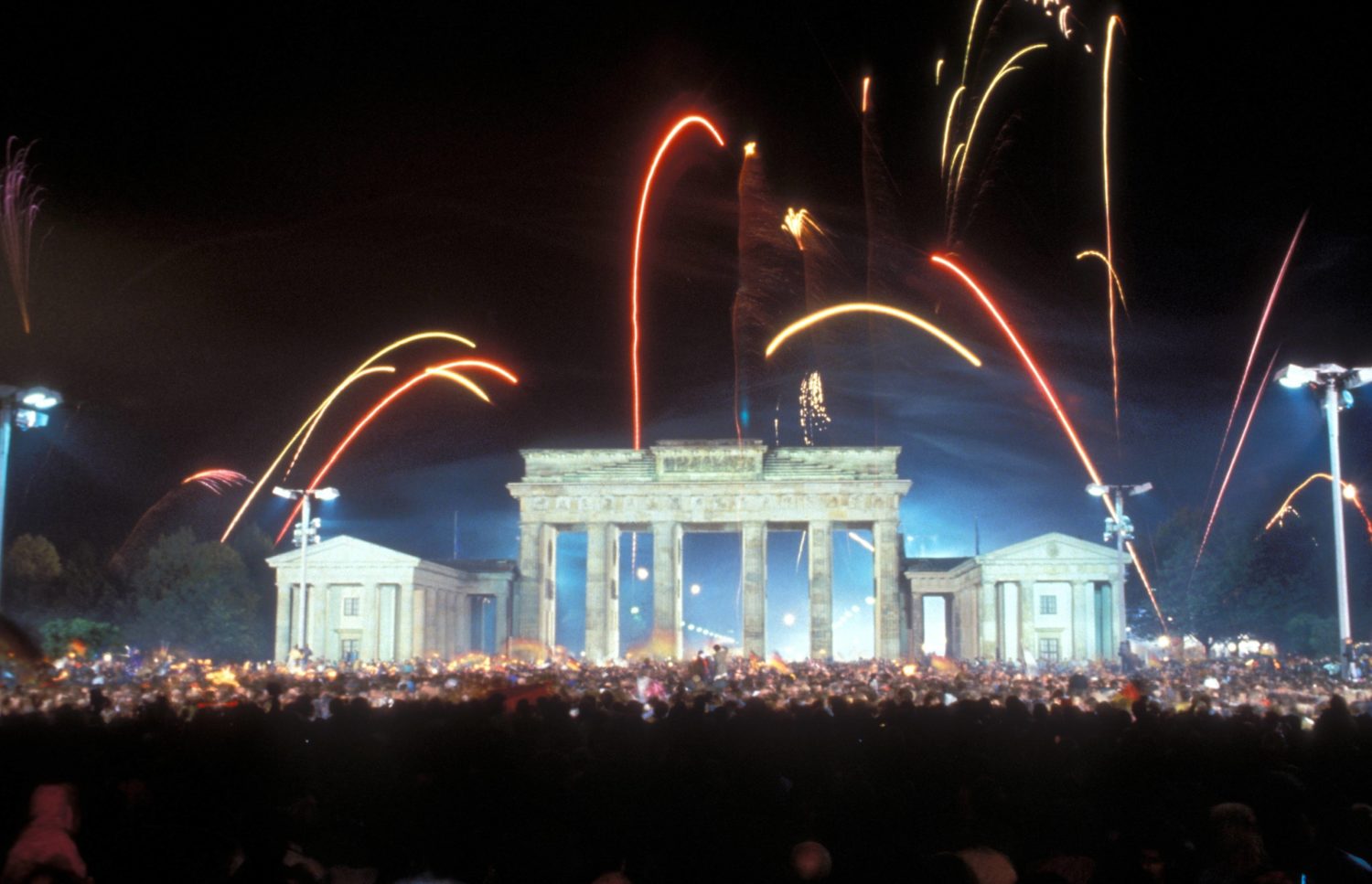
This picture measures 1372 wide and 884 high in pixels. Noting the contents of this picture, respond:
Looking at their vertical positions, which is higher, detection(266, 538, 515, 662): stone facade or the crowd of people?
detection(266, 538, 515, 662): stone facade

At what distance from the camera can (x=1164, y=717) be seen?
1566 centimetres

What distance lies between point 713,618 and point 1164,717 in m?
139

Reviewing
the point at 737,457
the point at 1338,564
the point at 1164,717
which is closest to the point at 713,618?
the point at 737,457

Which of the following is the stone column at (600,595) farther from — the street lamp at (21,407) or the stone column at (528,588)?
the street lamp at (21,407)

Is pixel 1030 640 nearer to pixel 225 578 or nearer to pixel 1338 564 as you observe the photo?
pixel 1338 564

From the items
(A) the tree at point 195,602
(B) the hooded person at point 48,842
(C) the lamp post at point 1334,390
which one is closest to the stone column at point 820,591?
(A) the tree at point 195,602

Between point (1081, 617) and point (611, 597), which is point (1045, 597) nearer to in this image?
point (1081, 617)

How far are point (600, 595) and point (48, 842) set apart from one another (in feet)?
258

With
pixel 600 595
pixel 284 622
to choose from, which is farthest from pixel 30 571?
pixel 600 595

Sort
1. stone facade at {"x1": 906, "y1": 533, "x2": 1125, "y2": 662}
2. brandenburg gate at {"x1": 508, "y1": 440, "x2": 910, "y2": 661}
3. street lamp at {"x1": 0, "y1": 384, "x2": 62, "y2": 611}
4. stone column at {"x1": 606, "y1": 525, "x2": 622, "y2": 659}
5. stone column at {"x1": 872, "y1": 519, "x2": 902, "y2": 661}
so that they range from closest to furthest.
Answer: street lamp at {"x1": 0, "y1": 384, "x2": 62, "y2": 611}
stone facade at {"x1": 906, "y1": 533, "x2": 1125, "y2": 662}
stone column at {"x1": 872, "y1": 519, "x2": 902, "y2": 661}
brandenburg gate at {"x1": 508, "y1": 440, "x2": 910, "y2": 661}
stone column at {"x1": 606, "y1": 525, "x2": 622, "y2": 659}

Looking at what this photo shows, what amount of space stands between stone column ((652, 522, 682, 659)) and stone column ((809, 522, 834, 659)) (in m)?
8.83

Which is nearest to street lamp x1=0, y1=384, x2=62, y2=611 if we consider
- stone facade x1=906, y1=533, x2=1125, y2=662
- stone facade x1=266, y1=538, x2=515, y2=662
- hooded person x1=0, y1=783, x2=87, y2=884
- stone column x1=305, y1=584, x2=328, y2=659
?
hooded person x1=0, y1=783, x2=87, y2=884

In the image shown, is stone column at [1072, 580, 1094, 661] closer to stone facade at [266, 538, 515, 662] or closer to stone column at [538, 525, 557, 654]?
stone column at [538, 525, 557, 654]

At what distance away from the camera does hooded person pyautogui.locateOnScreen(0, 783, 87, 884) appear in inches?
333
